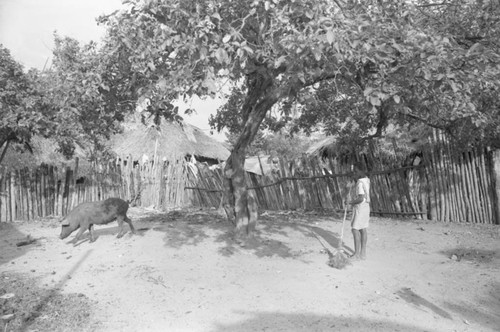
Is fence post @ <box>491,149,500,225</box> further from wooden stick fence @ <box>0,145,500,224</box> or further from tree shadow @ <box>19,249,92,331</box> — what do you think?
tree shadow @ <box>19,249,92,331</box>

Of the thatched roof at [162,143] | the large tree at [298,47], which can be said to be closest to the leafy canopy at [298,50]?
the large tree at [298,47]

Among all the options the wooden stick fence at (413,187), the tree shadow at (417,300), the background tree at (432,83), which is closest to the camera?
the tree shadow at (417,300)

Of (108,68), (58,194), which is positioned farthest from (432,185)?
(58,194)

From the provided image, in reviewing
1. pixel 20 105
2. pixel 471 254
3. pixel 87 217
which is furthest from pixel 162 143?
pixel 471 254

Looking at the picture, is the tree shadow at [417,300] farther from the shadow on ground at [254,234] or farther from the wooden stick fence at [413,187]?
the wooden stick fence at [413,187]

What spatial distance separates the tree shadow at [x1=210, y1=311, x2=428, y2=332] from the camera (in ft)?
12.1

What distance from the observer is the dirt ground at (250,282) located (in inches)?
153

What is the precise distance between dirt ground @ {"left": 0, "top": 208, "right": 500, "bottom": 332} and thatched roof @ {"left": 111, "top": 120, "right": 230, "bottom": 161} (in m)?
12.2

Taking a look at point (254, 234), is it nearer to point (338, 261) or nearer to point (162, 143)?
point (338, 261)

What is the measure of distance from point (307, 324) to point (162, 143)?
16935 mm

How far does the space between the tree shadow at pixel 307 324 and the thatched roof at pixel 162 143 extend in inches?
593

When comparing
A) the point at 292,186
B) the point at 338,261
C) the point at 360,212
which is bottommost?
the point at 338,261

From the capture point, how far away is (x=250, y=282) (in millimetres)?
4922

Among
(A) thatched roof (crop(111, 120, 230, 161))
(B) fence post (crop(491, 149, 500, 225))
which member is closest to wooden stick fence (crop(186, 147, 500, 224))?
(B) fence post (crop(491, 149, 500, 225))
